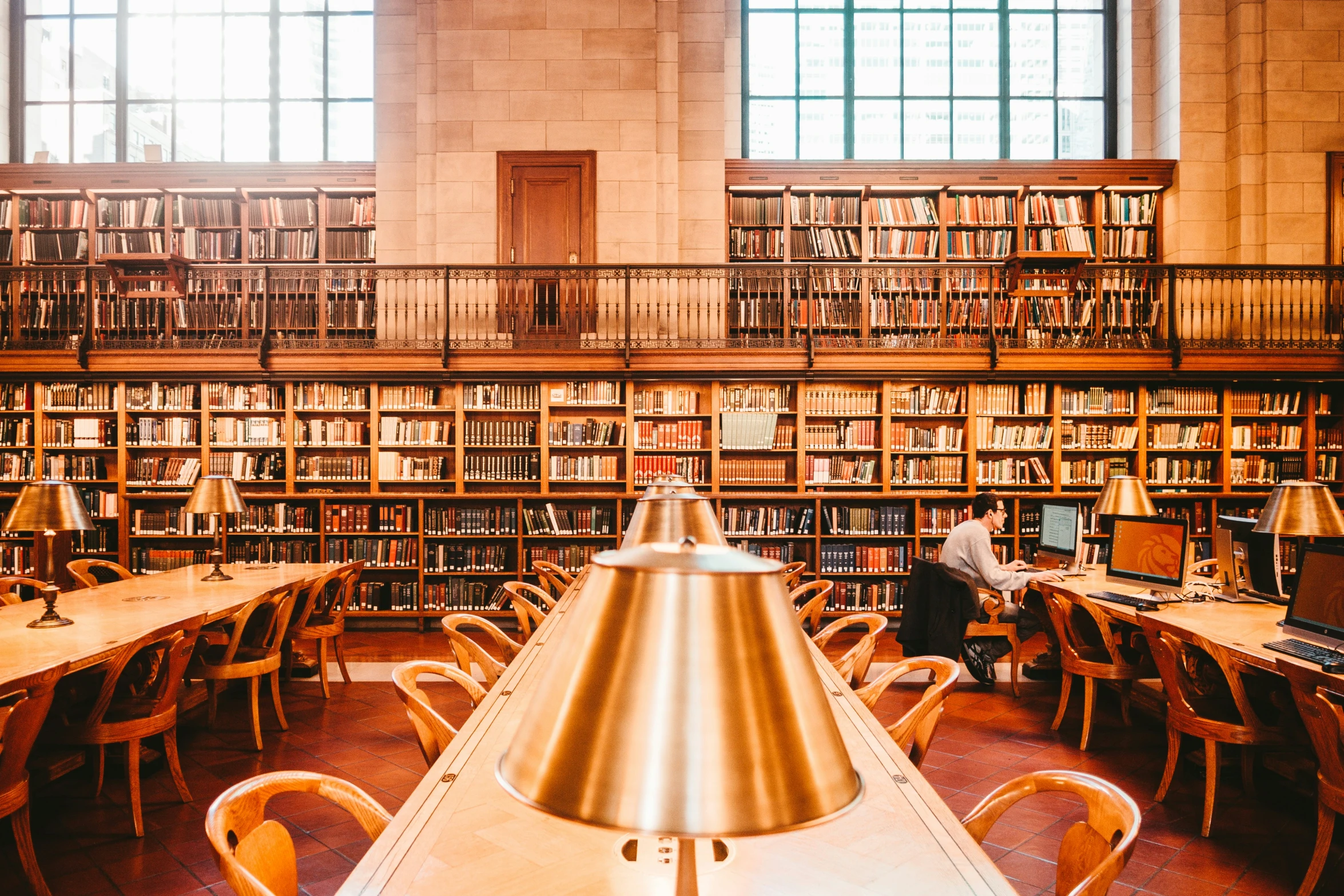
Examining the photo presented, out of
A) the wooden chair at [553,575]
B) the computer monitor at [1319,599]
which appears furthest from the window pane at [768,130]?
the computer monitor at [1319,599]

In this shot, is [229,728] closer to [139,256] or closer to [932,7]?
[139,256]

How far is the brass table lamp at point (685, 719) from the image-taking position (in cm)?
62

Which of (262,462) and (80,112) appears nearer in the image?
(262,462)

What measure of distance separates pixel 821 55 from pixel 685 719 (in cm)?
1087

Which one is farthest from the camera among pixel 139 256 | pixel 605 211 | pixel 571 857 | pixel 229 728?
pixel 605 211

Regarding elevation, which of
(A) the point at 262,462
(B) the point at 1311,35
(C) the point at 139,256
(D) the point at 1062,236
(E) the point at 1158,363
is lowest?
(A) the point at 262,462

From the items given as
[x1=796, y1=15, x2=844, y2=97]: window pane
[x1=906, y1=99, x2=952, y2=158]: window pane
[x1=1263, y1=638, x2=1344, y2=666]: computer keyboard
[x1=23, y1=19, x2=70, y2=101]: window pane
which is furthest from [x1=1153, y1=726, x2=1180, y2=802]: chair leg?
[x1=23, y1=19, x2=70, y2=101]: window pane

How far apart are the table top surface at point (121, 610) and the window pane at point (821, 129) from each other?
718 cm

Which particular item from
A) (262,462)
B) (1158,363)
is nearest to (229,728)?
(262,462)

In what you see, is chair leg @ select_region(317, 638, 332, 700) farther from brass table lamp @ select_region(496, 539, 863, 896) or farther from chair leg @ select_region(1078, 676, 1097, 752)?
brass table lamp @ select_region(496, 539, 863, 896)

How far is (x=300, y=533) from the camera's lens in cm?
800

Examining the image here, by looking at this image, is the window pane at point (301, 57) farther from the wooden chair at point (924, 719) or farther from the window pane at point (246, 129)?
the wooden chair at point (924, 719)

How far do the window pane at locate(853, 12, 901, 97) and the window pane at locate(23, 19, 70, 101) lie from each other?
9.26 m

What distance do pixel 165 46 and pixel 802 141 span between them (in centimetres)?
762
